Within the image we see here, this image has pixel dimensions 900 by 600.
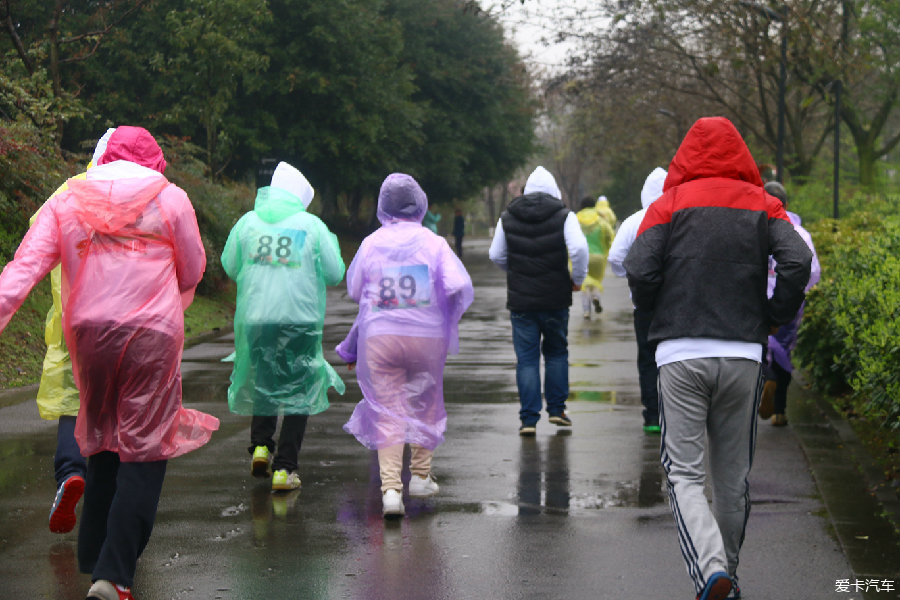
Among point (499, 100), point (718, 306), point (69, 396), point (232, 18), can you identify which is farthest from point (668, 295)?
→ point (499, 100)

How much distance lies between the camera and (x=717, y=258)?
4.76 m

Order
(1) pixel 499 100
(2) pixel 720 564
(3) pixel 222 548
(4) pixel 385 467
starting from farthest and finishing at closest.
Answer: (1) pixel 499 100 < (4) pixel 385 467 < (3) pixel 222 548 < (2) pixel 720 564

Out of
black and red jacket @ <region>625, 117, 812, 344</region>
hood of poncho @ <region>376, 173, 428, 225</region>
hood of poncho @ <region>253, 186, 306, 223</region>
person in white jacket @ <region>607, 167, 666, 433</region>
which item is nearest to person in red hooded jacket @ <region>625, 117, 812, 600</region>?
black and red jacket @ <region>625, 117, 812, 344</region>

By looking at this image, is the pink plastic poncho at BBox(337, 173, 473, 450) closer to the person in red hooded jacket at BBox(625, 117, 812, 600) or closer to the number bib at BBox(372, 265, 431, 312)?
the number bib at BBox(372, 265, 431, 312)

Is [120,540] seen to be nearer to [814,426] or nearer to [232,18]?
[814,426]

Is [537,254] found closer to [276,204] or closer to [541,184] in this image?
[541,184]

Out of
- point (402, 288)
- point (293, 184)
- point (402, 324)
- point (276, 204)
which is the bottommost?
point (402, 324)

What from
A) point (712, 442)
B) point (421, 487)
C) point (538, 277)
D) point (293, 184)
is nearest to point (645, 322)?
point (538, 277)

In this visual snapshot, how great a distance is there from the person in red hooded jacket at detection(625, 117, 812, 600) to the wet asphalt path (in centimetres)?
60

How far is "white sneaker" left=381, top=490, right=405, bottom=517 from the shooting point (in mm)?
6379

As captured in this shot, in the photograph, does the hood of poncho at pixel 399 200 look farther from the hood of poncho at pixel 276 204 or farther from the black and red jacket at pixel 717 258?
the black and red jacket at pixel 717 258

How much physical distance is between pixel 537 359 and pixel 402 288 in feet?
8.55

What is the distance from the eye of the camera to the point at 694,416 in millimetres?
4738

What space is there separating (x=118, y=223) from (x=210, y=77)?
20.9 m
